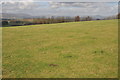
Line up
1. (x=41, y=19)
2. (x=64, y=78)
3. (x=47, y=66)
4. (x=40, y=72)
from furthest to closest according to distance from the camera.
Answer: (x=41, y=19), (x=47, y=66), (x=40, y=72), (x=64, y=78)

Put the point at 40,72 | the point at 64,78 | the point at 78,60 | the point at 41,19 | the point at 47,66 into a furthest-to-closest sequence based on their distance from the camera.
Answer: the point at 41,19 → the point at 78,60 → the point at 47,66 → the point at 40,72 → the point at 64,78

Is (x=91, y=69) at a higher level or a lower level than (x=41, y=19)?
lower

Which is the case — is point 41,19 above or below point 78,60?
above

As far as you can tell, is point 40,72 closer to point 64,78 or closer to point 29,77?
point 29,77

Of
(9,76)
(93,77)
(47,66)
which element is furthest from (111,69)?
(9,76)

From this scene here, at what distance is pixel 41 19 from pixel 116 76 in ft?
264

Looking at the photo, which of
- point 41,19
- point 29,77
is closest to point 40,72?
point 29,77

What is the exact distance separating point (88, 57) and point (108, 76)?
359 cm

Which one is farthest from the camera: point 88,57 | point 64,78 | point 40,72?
point 88,57

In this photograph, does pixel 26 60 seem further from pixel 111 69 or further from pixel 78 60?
pixel 111 69

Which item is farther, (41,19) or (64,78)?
(41,19)

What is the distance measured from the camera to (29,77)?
7.50 metres

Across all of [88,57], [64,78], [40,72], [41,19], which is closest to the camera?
[64,78]

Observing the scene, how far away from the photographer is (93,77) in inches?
290
